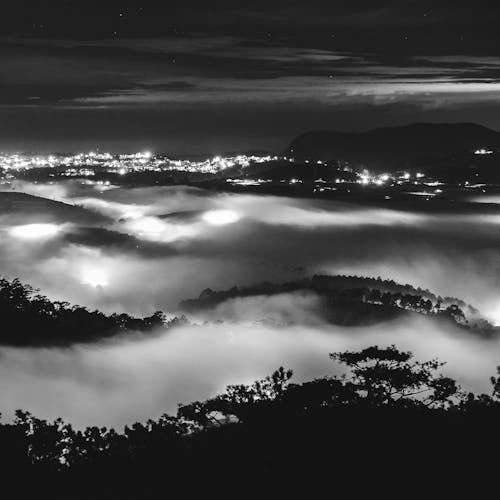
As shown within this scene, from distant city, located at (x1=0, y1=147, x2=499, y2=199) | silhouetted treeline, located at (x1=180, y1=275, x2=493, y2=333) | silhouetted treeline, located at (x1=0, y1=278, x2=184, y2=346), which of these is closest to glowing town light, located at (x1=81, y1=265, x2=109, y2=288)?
silhouetted treeline, located at (x1=180, y1=275, x2=493, y2=333)

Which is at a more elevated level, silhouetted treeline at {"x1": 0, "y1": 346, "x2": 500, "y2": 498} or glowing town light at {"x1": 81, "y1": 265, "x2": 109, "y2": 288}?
glowing town light at {"x1": 81, "y1": 265, "x2": 109, "y2": 288}

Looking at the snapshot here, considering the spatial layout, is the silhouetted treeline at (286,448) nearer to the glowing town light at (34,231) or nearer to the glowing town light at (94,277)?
the glowing town light at (94,277)

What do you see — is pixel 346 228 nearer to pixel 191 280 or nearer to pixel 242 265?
pixel 242 265

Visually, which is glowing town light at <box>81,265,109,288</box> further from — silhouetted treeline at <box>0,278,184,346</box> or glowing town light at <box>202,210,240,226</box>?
glowing town light at <box>202,210,240,226</box>

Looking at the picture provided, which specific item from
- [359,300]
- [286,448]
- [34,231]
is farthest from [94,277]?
[286,448]

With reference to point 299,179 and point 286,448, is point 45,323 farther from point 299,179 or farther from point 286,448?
point 299,179

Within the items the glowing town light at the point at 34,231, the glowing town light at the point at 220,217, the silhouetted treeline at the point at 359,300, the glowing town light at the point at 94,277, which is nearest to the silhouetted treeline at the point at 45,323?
the silhouetted treeline at the point at 359,300
